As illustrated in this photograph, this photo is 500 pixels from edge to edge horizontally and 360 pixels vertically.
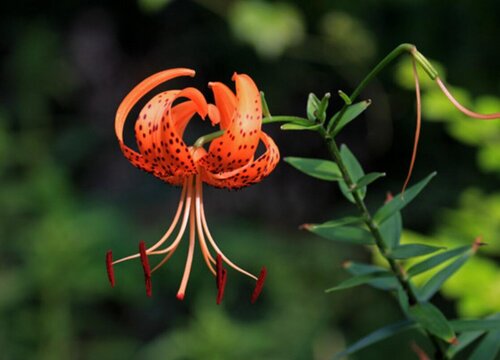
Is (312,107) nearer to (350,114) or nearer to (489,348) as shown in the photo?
(350,114)

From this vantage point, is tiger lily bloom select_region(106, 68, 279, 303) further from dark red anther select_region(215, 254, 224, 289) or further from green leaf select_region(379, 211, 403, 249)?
green leaf select_region(379, 211, 403, 249)

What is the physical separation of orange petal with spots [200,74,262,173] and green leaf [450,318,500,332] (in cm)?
26

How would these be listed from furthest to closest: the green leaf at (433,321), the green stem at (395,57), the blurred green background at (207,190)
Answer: the blurred green background at (207,190), the green leaf at (433,321), the green stem at (395,57)

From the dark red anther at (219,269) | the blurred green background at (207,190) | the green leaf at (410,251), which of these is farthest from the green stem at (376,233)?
the blurred green background at (207,190)

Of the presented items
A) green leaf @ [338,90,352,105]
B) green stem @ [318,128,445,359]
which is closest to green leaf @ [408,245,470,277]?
green stem @ [318,128,445,359]

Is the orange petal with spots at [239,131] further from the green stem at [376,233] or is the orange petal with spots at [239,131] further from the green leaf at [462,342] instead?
the green leaf at [462,342]

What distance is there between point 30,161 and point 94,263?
79cm

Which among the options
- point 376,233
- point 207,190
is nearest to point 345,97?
point 376,233

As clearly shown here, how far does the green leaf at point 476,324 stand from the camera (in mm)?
890

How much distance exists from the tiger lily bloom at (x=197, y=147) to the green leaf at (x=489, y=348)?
0.76 ft

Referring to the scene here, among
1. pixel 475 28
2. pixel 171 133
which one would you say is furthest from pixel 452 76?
pixel 171 133

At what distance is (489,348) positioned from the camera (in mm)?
930

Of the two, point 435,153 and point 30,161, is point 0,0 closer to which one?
point 30,161

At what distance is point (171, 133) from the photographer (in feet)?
3.03
